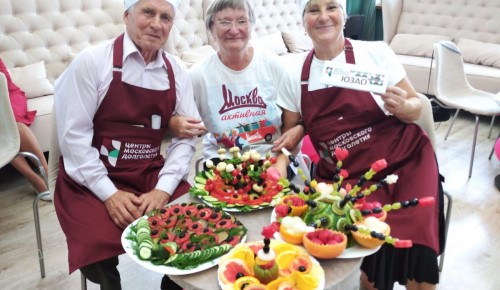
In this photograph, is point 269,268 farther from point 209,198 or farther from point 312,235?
point 209,198

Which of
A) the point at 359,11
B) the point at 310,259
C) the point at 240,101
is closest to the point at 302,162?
the point at 240,101

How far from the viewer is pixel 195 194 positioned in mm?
1410

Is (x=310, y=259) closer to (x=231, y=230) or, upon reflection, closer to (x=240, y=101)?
(x=231, y=230)

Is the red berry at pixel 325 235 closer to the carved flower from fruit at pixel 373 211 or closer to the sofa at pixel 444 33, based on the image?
the carved flower from fruit at pixel 373 211

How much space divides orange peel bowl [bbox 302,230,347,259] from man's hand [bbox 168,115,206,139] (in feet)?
2.42

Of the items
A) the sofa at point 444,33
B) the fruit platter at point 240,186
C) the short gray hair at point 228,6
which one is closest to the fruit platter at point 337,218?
the fruit platter at point 240,186

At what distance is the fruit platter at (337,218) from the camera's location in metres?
1.08

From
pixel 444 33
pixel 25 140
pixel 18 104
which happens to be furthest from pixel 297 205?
pixel 444 33

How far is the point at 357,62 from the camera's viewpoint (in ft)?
5.54

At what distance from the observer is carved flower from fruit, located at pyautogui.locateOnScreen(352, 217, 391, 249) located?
3.48 feet

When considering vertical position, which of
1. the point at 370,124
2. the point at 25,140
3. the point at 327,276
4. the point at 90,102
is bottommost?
the point at 25,140

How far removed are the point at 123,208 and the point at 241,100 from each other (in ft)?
2.19

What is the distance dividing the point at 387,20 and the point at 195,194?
191 inches

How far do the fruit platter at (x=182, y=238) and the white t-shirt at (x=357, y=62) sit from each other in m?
0.64
